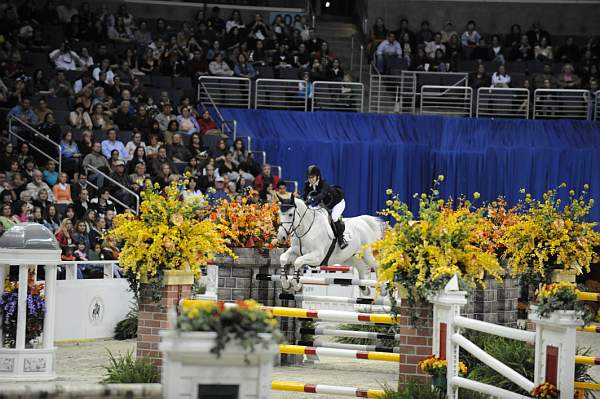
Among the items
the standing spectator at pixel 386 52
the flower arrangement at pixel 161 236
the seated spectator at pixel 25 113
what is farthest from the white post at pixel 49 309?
the standing spectator at pixel 386 52

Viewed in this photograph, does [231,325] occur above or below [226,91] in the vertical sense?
below

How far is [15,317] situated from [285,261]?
362 centimetres

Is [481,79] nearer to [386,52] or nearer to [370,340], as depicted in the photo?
[386,52]

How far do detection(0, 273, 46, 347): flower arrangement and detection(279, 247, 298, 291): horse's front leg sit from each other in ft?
9.15

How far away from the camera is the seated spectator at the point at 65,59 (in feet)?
77.5

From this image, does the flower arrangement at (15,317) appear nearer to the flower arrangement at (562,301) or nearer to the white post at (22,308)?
the white post at (22,308)

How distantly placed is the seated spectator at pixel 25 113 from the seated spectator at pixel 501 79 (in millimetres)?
10383

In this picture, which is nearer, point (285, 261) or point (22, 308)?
point (22, 308)

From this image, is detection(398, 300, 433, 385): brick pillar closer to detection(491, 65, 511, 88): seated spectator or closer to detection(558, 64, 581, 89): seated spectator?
detection(491, 65, 511, 88): seated spectator

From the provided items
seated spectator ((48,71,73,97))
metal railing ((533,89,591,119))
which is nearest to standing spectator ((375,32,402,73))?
metal railing ((533,89,591,119))

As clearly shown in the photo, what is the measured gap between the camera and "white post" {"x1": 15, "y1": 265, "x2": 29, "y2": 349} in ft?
38.7

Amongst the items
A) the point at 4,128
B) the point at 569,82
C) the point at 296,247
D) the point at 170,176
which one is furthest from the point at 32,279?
the point at 569,82

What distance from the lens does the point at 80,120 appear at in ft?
69.1

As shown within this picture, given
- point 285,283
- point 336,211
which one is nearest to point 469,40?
point 336,211
